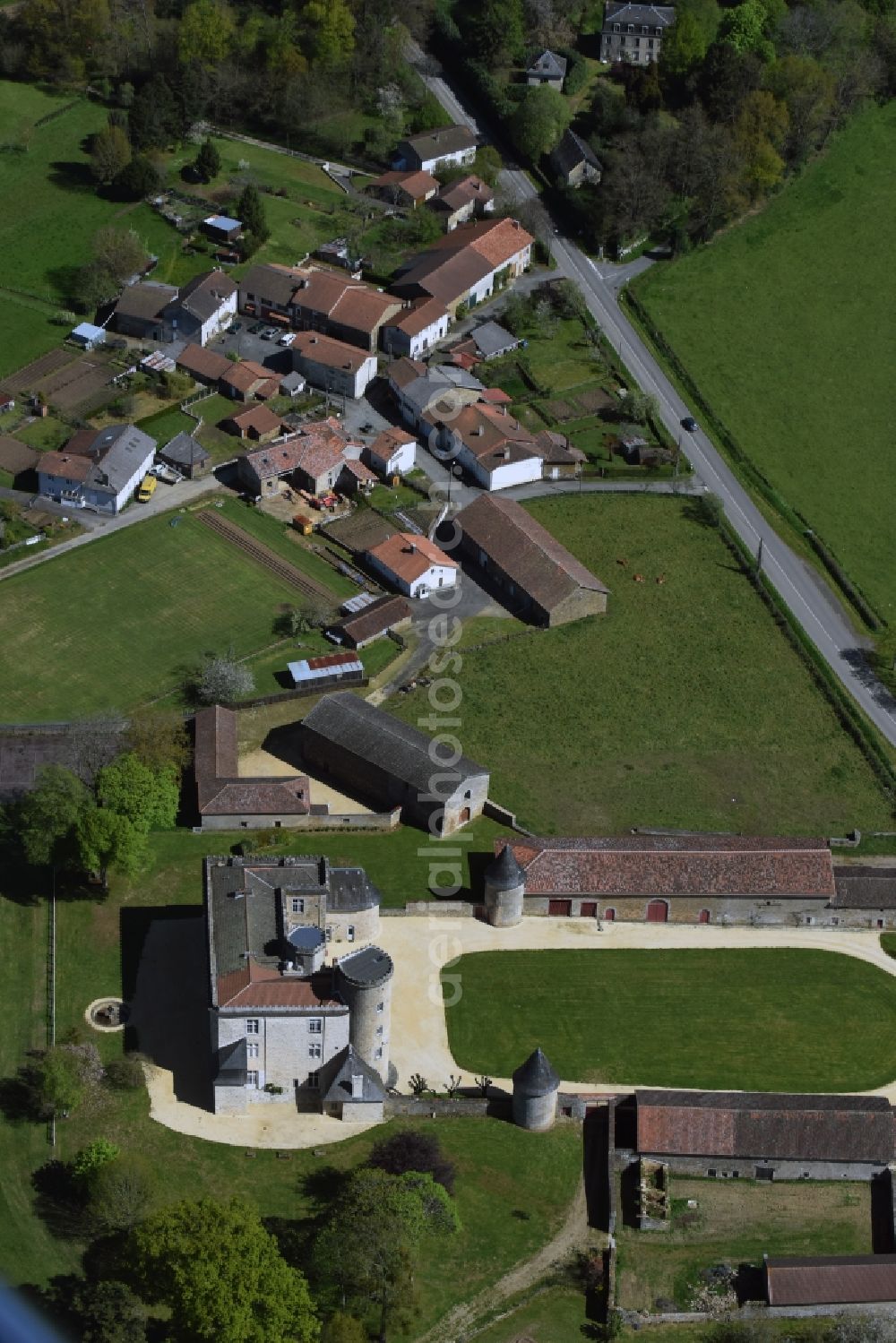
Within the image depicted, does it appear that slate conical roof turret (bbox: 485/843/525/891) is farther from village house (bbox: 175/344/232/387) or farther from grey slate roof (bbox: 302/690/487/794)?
village house (bbox: 175/344/232/387)

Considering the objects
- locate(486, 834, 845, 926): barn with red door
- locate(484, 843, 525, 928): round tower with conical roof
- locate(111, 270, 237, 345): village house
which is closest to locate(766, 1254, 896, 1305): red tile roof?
locate(486, 834, 845, 926): barn with red door

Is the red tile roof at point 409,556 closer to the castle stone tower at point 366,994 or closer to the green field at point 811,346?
the green field at point 811,346

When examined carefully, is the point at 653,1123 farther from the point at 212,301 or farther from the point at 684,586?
the point at 212,301

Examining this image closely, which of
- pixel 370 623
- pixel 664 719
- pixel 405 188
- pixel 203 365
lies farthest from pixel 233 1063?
pixel 405 188

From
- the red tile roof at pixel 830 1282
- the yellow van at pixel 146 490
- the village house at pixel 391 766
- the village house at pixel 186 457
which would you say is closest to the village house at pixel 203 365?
the village house at pixel 186 457

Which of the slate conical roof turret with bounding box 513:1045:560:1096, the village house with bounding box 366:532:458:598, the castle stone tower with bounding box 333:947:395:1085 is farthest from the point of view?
the village house with bounding box 366:532:458:598

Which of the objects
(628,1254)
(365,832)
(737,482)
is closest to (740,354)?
(737,482)

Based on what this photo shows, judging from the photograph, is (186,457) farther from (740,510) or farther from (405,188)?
(405,188)
